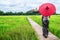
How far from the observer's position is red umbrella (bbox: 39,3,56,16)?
34.4ft

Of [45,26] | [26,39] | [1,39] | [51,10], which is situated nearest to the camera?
[51,10]

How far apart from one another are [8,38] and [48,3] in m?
2.50

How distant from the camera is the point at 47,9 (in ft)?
34.8

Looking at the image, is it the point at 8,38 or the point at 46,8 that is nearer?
the point at 46,8

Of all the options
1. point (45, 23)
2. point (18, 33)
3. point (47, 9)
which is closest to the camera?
point (47, 9)

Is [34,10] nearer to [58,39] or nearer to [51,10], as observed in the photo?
[51,10]

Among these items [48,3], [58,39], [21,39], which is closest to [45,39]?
[58,39]

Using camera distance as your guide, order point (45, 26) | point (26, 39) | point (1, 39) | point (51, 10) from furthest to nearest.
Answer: point (45, 26), point (1, 39), point (26, 39), point (51, 10)

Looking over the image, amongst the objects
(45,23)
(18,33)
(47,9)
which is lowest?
(18,33)

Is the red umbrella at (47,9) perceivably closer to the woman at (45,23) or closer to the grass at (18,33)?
the grass at (18,33)

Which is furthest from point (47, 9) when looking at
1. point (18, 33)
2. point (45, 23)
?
point (18, 33)

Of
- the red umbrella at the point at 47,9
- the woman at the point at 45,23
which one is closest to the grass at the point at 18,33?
the woman at the point at 45,23

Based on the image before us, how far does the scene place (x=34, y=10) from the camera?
1056 centimetres

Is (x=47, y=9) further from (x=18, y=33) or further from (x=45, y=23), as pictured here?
(x=18, y=33)
